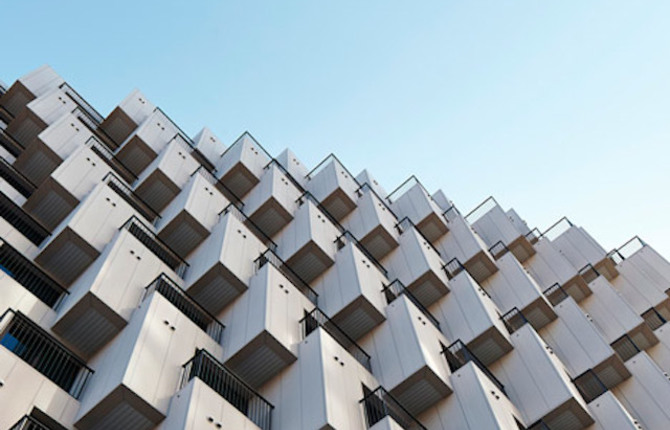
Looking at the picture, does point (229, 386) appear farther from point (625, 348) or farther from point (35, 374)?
point (625, 348)

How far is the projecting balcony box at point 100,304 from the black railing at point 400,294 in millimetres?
11086

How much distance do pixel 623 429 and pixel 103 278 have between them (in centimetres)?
1902

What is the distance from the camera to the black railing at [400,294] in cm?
2670

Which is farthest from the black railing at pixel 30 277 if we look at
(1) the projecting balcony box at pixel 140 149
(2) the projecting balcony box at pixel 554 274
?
(2) the projecting balcony box at pixel 554 274

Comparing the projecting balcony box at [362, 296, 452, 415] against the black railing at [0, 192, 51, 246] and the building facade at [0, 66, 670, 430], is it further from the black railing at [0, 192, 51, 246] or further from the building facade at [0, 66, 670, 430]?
the black railing at [0, 192, 51, 246]

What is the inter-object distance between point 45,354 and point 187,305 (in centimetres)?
548

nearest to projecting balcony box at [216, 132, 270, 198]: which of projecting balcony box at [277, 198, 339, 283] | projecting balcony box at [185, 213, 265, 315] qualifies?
projecting balcony box at [277, 198, 339, 283]

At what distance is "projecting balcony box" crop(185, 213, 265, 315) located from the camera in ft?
74.0

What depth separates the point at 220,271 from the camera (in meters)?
22.5

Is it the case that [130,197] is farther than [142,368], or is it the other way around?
[130,197]

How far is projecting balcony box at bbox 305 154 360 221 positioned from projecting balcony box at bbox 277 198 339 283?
5.69 m

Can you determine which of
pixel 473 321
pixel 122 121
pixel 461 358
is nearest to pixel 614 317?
pixel 473 321

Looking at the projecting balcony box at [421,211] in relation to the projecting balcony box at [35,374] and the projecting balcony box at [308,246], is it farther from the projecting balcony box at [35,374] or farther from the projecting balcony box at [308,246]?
the projecting balcony box at [35,374]

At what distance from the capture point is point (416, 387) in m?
21.2
